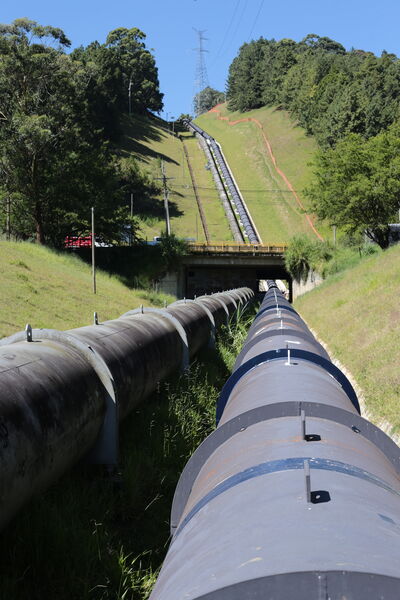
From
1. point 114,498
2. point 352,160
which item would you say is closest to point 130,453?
point 114,498

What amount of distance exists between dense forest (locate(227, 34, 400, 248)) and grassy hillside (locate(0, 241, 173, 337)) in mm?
15348

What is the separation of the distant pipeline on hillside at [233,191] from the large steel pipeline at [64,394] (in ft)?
223

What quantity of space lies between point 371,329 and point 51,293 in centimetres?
1766

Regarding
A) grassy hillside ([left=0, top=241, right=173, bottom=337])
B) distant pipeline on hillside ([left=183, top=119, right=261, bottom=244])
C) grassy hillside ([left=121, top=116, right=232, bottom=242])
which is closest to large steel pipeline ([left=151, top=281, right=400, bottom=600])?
grassy hillside ([left=0, top=241, right=173, bottom=337])

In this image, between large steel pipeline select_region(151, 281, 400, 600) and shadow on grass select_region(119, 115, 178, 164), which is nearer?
large steel pipeline select_region(151, 281, 400, 600)

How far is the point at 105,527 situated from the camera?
528cm

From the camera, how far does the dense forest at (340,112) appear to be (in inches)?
1612

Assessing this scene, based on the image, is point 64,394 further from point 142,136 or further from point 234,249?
point 142,136

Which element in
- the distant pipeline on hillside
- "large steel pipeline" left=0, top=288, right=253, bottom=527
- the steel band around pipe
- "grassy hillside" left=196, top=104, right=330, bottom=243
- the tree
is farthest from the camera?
Answer: "grassy hillside" left=196, top=104, right=330, bottom=243

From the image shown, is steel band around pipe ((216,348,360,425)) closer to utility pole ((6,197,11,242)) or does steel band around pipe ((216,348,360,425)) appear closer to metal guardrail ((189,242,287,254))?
utility pole ((6,197,11,242))

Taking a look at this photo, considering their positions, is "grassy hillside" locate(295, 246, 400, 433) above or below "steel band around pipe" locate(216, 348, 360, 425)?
below

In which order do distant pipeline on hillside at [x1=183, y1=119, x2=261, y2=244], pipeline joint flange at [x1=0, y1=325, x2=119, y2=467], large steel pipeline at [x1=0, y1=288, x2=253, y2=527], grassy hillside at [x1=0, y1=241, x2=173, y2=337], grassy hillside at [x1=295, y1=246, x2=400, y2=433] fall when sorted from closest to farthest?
large steel pipeline at [x1=0, y1=288, x2=253, y2=527] < pipeline joint flange at [x1=0, y1=325, x2=119, y2=467] < grassy hillside at [x1=295, y1=246, x2=400, y2=433] < grassy hillside at [x1=0, y1=241, x2=173, y2=337] < distant pipeline on hillside at [x1=183, y1=119, x2=261, y2=244]

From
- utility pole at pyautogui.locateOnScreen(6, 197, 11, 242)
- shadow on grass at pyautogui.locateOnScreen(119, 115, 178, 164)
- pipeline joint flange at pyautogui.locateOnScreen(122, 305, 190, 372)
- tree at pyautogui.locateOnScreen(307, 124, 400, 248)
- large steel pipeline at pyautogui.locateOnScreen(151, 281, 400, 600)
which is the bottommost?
pipeline joint flange at pyautogui.locateOnScreen(122, 305, 190, 372)

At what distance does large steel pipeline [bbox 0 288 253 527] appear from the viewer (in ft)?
14.1
